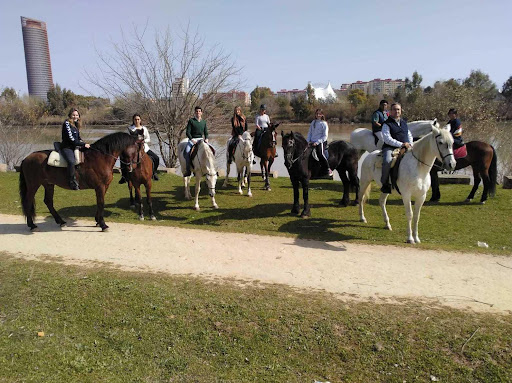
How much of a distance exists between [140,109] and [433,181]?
46.1ft

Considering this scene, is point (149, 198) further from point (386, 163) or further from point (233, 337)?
point (386, 163)

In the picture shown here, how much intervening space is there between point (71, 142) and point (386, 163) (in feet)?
23.2

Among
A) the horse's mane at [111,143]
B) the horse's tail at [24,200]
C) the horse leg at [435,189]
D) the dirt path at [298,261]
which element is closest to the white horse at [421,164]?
the dirt path at [298,261]

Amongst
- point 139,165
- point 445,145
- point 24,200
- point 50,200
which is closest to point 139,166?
point 139,165

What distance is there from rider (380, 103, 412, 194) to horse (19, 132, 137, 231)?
6.08 m

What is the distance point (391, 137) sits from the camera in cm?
745

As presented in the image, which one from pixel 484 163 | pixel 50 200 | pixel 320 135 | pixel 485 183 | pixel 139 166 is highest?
pixel 320 135

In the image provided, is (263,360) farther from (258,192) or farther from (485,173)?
(485,173)

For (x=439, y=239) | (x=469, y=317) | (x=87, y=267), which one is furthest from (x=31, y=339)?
(x=439, y=239)

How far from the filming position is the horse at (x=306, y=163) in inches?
341

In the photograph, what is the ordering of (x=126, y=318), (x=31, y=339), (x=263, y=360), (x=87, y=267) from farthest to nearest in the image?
(x=87, y=267) < (x=126, y=318) < (x=31, y=339) < (x=263, y=360)

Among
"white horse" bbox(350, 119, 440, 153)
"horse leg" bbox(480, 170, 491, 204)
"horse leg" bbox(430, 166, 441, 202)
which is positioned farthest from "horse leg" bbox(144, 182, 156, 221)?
"horse leg" bbox(480, 170, 491, 204)

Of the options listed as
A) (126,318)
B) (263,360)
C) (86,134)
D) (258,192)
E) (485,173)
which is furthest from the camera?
(86,134)

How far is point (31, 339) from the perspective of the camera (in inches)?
164
